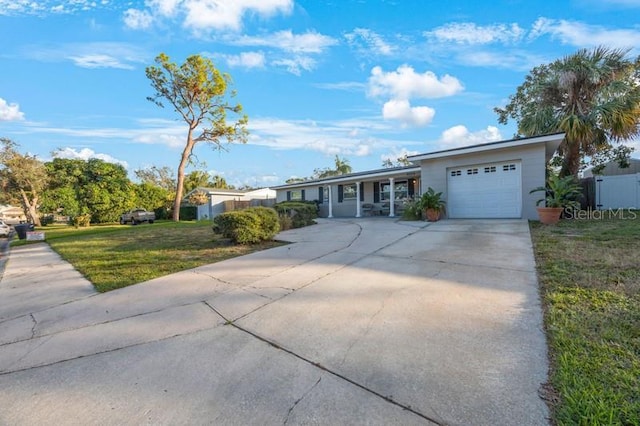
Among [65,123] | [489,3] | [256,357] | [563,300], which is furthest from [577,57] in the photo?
[65,123]

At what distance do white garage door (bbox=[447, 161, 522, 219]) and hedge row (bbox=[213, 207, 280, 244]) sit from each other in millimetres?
7722

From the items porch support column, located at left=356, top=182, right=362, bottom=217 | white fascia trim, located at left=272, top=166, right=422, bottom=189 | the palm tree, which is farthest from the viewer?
the palm tree

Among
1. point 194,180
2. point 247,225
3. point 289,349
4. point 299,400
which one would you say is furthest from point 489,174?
point 194,180

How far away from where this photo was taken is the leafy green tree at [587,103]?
10.7m

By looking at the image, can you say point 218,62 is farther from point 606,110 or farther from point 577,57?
point 606,110

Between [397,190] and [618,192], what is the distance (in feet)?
31.7

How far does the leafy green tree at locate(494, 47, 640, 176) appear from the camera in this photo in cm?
1070

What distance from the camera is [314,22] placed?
10.4 metres

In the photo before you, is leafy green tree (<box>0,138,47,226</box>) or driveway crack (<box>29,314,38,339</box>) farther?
leafy green tree (<box>0,138,47,226</box>)

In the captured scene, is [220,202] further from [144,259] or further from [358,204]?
[144,259]

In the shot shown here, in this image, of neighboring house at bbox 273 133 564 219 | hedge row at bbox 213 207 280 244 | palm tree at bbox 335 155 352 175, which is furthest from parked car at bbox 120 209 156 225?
palm tree at bbox 335 155 352 175

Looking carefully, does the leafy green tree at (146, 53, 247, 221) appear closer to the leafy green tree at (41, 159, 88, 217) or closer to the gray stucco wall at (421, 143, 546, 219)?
the leafy green tree at (41, 159, 88, 217)

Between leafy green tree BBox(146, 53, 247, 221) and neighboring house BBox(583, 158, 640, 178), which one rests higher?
leafy green tree BBox(146, 53, 247, 221)

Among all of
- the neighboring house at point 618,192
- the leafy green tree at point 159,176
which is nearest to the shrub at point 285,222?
the neighboring house at point 618,192
